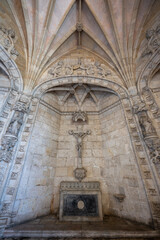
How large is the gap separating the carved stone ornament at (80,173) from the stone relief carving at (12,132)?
2761 mm

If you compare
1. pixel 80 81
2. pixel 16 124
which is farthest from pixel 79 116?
pixel 16 124

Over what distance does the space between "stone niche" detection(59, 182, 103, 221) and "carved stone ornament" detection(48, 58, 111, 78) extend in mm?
5574

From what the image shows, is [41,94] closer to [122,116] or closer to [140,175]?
[122,116]

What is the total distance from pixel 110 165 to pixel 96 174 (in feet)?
2.60

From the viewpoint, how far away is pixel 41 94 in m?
5.04

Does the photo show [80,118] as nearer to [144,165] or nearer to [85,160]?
[85,160]

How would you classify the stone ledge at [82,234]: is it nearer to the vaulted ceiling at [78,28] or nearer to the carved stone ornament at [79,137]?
the carved stone ornament at [79,137]

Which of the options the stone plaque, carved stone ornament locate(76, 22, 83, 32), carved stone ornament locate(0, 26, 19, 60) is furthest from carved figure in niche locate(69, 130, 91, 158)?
carved stone ornament locate(76, 22, 83, 32)

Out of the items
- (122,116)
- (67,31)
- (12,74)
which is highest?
(67,31)

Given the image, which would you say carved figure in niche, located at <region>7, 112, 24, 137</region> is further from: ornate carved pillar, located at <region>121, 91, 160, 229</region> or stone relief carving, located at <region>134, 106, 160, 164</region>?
stone relief carving, located at <region>134, 106, 160, 164</region>

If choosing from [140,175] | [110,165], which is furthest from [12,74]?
[140,175]

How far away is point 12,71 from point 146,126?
6176 millimetres

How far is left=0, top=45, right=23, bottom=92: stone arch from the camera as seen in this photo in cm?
429

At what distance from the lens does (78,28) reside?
19.3ft
